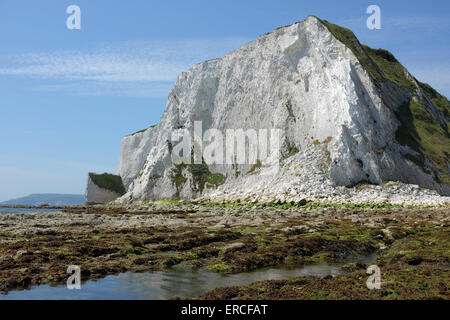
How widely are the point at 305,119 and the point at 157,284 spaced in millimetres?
51219

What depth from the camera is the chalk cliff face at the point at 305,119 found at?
51094 millimetres

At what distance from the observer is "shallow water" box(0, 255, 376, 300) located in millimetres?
11016

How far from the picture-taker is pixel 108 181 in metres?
93.1

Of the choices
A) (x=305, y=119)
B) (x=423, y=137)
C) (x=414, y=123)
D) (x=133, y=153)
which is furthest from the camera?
(x=133, y=153)

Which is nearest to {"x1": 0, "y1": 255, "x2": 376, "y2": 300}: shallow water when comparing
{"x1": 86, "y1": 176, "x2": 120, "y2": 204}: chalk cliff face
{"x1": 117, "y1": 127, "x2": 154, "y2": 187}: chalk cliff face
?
{"x1": 86, "y1": 176, "x2": 120, "y2": 204}: chalk cliff face

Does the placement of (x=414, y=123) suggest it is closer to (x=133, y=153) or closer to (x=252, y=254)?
(x=252, y=254)

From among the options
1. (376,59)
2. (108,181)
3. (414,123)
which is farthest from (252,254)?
(108,181)

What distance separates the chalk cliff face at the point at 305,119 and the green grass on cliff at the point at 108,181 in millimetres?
17512

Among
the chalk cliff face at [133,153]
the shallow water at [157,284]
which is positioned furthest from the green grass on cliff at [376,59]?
the chalk cliff face at [133,153]

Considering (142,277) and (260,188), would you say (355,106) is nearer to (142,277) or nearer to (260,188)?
(260,188)

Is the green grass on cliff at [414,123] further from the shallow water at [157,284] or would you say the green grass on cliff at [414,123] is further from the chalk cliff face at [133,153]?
the chalk cliff face at [133,153]

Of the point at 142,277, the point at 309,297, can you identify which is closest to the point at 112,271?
the point at 142,277
